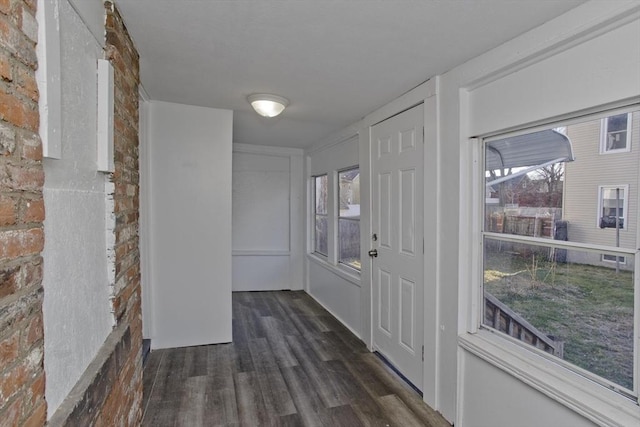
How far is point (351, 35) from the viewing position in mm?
1759

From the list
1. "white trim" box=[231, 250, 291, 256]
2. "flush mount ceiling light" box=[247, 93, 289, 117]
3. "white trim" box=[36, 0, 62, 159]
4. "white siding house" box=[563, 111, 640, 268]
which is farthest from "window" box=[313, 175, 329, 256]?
"white trim" box=[36, 0, 62, 159]

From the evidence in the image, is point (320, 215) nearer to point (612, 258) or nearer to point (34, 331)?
point (612, 258)

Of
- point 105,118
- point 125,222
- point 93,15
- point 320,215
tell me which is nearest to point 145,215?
point 125,222

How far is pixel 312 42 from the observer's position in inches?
72.6

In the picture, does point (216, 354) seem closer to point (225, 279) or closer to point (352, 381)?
point (225, 279)

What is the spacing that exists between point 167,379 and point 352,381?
146 centimetres

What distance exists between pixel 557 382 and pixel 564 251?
61 cm

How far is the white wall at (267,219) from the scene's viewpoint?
535cm

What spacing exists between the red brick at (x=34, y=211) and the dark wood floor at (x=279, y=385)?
72.9 inches

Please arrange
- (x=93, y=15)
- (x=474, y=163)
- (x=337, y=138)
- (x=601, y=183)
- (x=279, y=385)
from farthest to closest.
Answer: (x=337, y=138) < (x=279, y=385) < (x=474, y=163) < (x=601, y=183) < (x=93, y=15)

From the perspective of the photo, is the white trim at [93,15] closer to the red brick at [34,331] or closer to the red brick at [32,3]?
the red brick at [32,3]

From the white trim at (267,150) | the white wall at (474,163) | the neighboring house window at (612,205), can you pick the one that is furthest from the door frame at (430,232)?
the white trim at (267,150)

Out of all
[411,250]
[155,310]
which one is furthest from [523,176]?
[155,310]

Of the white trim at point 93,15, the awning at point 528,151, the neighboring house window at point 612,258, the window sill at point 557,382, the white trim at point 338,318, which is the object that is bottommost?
the white trim at point 338,318
